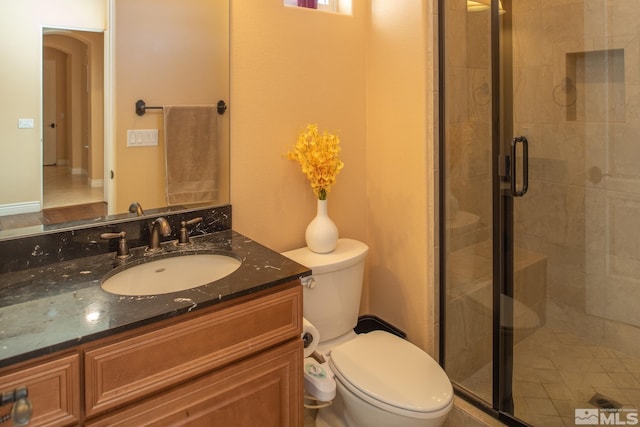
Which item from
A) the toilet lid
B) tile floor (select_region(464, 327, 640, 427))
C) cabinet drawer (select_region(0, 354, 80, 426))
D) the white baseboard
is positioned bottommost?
tile floor (select_region(464, 327, 640, 427))

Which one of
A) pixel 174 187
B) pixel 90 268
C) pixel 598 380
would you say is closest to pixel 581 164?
pixel 598 380

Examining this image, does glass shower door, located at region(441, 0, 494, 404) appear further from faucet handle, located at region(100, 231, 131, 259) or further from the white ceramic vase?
faucet handle, located at region(100, 231, 131, 259)

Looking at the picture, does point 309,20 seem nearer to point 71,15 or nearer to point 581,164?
point 71,15

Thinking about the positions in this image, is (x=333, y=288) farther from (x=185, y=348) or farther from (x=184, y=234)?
(x=185, y=348)

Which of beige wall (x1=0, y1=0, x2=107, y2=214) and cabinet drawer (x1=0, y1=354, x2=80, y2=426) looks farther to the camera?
beige wall (x1=0, y1=0, x2=107, y2=214)

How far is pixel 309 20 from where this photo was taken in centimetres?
201

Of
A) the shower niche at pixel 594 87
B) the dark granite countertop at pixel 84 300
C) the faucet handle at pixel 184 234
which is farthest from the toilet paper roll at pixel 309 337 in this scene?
the shower niche at pixel 594 87

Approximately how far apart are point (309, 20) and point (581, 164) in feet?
4.67

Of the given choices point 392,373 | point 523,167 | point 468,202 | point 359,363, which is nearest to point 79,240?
point 359,363

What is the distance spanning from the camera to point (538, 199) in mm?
1970

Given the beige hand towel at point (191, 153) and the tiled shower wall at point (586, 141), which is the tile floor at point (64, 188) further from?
the tiled shower wall at point (586, 141)

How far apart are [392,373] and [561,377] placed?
2.83 ft

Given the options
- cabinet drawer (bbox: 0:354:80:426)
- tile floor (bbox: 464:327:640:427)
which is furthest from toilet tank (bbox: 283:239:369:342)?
cabinet drawer (bbox: 0:354:80:426)

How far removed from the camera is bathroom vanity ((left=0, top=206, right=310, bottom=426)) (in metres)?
0.94
